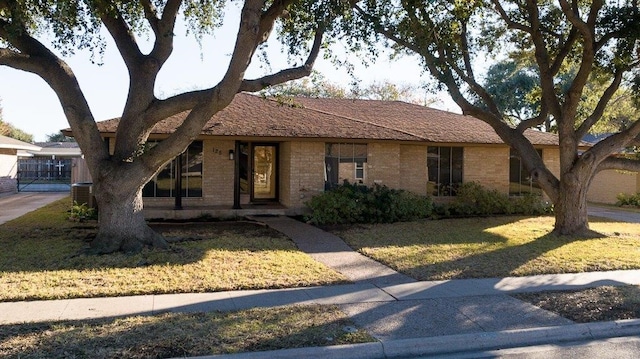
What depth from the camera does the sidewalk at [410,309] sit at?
244 inches

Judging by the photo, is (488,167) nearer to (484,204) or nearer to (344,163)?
(484,204)

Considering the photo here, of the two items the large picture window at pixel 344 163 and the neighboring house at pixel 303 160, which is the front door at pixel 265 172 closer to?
the neighboring house at pixel 303 160

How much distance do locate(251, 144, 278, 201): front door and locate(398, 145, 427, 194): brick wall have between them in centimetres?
442

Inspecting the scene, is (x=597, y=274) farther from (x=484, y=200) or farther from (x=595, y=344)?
(x=484, y=200)

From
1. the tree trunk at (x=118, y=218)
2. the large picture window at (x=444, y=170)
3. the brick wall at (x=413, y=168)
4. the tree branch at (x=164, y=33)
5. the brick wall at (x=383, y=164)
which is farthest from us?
the large picture window at (x=444, y=170)

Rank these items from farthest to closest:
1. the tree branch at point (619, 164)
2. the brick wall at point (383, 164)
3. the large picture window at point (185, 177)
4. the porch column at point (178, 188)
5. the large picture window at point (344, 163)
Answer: the brick wall at point (383, 164) < the large picture window at point (344, 163) < the large picture window at point (185, 177) < the porch column at point (178, 188) < the tree branch at point (619, 164)

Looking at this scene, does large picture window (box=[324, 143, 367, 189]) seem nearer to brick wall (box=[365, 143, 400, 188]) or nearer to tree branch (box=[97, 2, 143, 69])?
brick wall (box=[365, 143, 400, 188])

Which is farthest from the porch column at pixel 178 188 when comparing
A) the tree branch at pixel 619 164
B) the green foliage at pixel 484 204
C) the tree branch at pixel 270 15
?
the tree branch at pixel 619 164

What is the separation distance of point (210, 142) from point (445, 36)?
814 cm

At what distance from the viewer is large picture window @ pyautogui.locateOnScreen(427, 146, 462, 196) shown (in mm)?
20266

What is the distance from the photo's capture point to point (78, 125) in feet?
36.2

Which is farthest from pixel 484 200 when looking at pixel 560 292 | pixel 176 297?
pixel 176 297

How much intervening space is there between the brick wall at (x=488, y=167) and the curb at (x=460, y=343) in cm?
1375

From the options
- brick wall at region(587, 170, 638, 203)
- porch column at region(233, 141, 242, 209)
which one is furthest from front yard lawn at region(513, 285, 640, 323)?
brick wall at region(587, 170, 638, 203)
